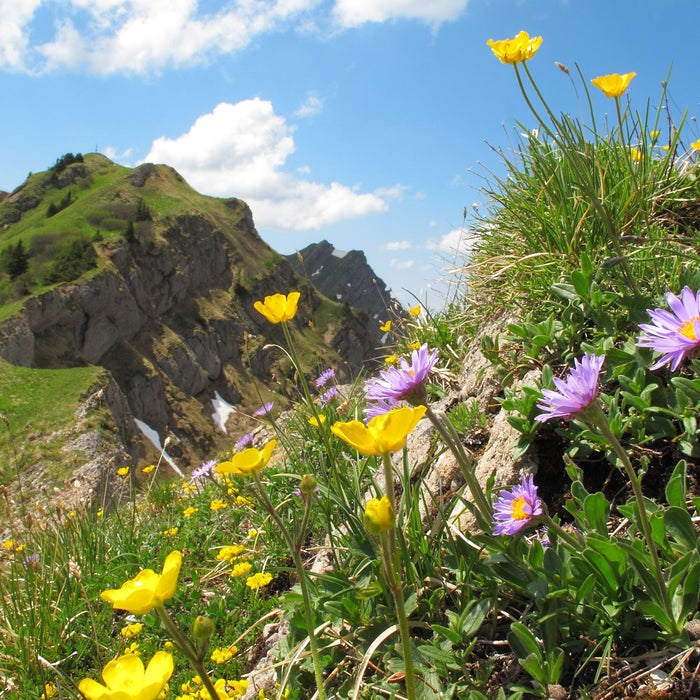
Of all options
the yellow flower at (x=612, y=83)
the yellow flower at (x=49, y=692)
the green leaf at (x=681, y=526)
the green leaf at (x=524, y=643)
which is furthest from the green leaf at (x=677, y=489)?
the yellow flower at (x=49, y=692)

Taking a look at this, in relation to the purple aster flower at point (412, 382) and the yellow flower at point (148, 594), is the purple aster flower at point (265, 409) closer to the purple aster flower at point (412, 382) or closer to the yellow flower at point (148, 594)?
the purple aster flower at point (412, 382)

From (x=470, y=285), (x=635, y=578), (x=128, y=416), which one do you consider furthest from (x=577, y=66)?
(x=128, y=416)

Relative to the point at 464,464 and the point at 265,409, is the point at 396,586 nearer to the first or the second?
the point at 464,464

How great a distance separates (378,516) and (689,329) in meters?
0.86

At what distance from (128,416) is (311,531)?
152 feet

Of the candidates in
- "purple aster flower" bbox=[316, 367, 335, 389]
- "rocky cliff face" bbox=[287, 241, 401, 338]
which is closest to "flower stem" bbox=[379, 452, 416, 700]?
"purple aster flower" bbox=[316, 367, 335, 389]

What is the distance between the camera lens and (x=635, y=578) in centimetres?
134

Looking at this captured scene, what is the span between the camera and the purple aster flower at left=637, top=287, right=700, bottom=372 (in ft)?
3.77

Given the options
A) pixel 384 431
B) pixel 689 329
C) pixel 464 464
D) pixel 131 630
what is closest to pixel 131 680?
pixel 384 431

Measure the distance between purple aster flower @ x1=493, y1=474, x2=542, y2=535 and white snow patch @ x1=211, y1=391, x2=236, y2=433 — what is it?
72.6 meters

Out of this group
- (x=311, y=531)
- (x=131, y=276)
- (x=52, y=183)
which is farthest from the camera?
(x=52, y=183)

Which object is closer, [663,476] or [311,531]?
[663,476]

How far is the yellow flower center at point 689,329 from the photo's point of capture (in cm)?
114

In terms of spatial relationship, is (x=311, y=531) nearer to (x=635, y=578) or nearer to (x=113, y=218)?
(x=635, y=578)
